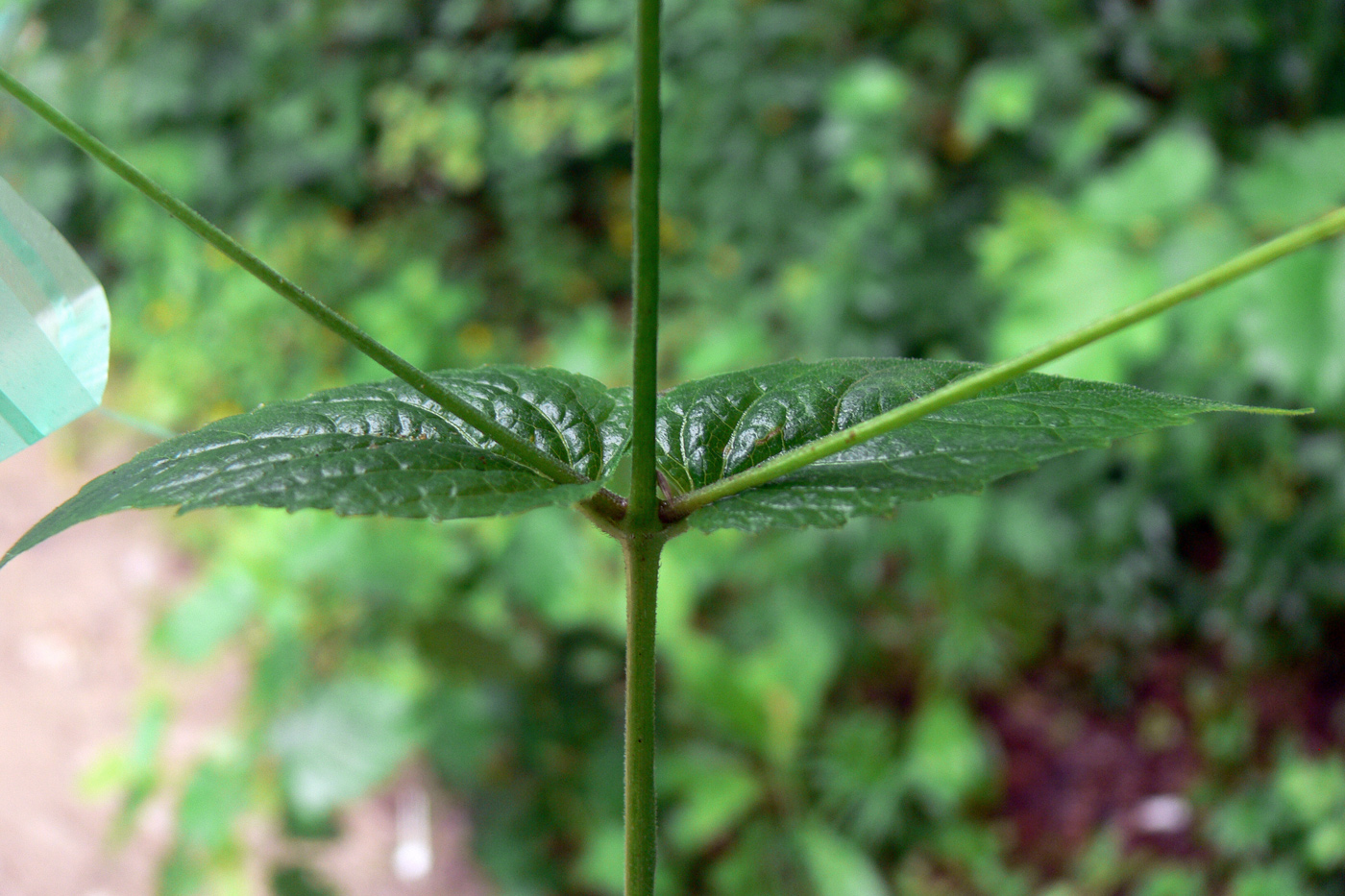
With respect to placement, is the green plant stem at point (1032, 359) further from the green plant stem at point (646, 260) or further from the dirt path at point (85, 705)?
the dirt path at point (85, 705)

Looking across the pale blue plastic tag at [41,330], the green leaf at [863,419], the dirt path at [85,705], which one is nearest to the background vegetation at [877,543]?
the dirt path at [85,705]

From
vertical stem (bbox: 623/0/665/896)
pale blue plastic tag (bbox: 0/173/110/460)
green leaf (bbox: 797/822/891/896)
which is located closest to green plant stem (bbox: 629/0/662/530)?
vertical stem (bbox: 623/0/665/896)

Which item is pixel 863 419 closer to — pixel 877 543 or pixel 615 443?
pixel 615 443

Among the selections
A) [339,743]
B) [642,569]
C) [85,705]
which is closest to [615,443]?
[642,569]

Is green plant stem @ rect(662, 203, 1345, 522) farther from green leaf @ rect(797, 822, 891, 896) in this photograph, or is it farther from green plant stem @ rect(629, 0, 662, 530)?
green leaf @ rect(797, 822, 891, 896)

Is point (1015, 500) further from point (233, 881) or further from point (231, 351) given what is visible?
point (231, 351)

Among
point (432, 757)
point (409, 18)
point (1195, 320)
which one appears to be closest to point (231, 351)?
point (409, 18)
